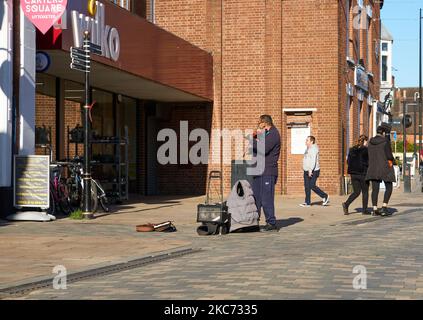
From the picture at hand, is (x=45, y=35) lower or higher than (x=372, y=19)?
lower

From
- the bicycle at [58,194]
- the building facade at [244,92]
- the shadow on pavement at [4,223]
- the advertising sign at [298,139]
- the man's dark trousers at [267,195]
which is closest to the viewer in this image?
the man's dark trousers at [267,195]

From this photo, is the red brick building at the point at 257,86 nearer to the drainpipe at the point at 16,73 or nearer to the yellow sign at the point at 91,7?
the yellow sign at the point at 91,7

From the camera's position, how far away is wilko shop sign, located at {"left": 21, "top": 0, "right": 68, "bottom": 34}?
1516cm

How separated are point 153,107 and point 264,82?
366 centimetres

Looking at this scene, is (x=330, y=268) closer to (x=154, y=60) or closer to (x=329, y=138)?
(x=154, y=60)

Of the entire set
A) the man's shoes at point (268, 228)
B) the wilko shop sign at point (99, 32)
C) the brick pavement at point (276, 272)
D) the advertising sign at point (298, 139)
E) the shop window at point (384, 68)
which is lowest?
the brick pavement at point (276, 272)

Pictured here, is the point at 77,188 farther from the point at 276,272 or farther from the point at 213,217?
the point at 276,272

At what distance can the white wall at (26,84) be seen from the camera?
15539mm

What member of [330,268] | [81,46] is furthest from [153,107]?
[330,268]

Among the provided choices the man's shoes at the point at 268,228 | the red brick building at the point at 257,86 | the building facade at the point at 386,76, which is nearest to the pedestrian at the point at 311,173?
the red brick building at the point at 257,86

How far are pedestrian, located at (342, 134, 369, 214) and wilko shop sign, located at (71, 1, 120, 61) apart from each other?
5.66m

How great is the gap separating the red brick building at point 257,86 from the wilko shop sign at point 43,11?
35.3ft

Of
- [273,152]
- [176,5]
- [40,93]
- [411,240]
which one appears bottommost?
[411,240]
